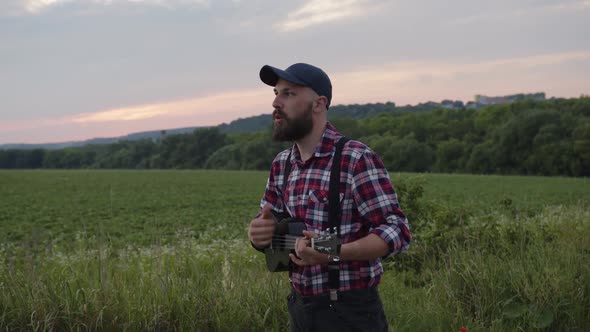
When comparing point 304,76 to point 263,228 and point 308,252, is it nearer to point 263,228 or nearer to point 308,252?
point 263,228

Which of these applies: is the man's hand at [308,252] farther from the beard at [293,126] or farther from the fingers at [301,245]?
the beard at [293,126]

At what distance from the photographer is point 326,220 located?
8.40 ft

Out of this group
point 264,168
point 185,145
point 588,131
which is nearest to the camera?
point 588,131

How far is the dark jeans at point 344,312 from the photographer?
2627 mm

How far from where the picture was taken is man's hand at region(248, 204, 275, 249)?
2.49 metres

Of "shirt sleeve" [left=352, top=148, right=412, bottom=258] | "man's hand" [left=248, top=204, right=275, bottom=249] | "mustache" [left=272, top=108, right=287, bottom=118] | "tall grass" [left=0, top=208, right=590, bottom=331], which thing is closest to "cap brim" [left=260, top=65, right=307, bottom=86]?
"mustache" [left=272, top=108, right=287, bottom=118]

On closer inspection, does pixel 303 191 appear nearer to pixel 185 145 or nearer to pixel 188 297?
pixel 188 297

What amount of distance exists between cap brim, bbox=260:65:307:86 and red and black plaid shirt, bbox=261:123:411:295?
1.00 ft

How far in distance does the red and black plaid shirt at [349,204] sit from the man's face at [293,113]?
12 cm

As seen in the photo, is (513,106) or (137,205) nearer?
(137,205)

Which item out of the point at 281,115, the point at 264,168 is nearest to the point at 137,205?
the point at 281,115

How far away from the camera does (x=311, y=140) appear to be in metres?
2.69

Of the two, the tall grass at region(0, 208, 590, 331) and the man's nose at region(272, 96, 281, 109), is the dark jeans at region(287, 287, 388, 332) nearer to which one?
the man's nose at region(272, 96, 281, 109)

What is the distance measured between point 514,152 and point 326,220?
79.1m
